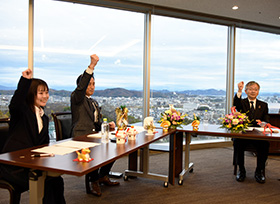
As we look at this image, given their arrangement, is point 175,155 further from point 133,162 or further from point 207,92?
point 207,92

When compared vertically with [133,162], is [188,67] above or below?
above

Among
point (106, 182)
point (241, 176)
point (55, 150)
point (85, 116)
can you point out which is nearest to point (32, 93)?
point (55, 150)

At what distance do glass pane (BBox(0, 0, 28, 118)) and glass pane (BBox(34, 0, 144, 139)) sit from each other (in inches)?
8.0

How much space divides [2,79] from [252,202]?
4009 mm

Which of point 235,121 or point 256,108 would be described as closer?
point 235,121

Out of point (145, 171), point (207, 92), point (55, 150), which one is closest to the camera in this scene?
point (55, 150)

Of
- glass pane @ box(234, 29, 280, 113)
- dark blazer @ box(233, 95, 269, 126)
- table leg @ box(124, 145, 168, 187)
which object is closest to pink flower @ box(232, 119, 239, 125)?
dark blazer @ box(233, 95, 269, 126)

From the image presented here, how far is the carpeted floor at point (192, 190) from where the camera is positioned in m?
3.10

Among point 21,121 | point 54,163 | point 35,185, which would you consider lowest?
point 35,185

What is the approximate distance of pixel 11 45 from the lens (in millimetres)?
4301

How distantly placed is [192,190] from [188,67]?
3.26 meters

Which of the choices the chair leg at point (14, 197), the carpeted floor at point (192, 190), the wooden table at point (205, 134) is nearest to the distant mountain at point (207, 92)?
the carpeted floor at point (192, 190)

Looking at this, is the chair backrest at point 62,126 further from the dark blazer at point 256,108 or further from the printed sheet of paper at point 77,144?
the dark blazer at point 256,108

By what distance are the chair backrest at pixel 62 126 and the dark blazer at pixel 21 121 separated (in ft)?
2.99
